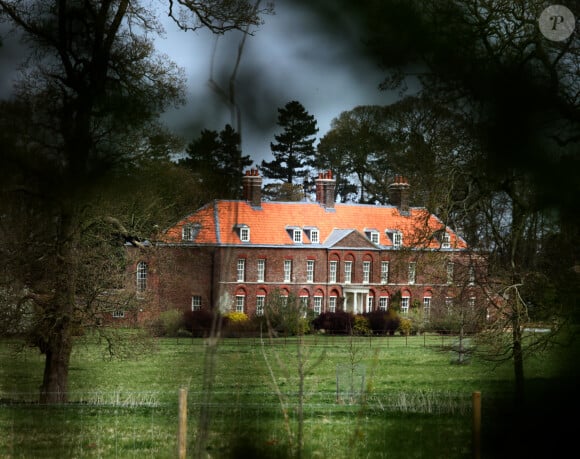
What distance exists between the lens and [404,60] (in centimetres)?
65

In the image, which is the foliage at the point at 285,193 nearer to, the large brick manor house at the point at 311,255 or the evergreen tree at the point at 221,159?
the large brick manor house at the point at 311,255

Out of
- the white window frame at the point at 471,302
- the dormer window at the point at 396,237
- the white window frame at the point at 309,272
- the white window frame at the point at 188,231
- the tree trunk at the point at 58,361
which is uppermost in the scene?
the dormer window at the point at 396,237

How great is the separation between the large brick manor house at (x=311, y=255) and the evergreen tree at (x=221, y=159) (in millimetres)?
20

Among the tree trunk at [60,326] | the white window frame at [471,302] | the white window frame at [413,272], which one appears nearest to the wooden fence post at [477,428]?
the white window frame at [413,272]

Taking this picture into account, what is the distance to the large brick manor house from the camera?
2.25 ft

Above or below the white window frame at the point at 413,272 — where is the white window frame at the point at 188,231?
above

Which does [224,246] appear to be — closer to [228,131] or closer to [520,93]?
[228,131]

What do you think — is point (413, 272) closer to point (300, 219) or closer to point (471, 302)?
point (471, 302)

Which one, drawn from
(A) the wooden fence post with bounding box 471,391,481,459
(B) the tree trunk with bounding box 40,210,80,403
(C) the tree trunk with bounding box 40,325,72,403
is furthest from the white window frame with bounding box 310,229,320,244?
(C) the tree trunk with bounding box 40,325,72,403

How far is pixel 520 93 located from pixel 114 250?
454cm

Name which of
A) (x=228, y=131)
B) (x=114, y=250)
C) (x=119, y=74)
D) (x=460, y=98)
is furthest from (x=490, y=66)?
(x=114, y=250)

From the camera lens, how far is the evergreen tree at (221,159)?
625 millimetres

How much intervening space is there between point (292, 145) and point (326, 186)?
230 millimetres

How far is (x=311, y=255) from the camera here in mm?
1077
